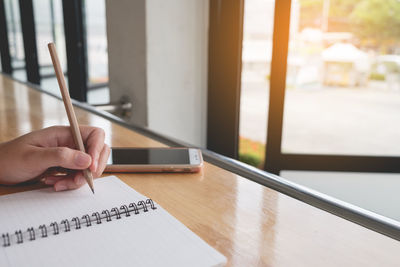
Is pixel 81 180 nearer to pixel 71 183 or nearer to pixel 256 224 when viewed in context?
pixel 71 183

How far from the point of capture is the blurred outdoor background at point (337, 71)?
175 centimetres

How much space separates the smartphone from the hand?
0.08 metres

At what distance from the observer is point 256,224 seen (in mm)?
512

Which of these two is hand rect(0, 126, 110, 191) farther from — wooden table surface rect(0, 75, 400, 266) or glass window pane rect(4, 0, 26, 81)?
glass window pane rect(4, 0, 26, 81)

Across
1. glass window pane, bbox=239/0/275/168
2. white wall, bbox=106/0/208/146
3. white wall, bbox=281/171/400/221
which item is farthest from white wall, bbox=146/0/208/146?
white wall, bbox=281/171/400/221

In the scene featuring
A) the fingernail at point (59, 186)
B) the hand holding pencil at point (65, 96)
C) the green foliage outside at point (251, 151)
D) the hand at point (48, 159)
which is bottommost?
the green foliage outside at point (251, 151)

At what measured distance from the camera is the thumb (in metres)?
0.56

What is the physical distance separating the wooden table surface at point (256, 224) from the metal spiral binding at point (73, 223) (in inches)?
2.0

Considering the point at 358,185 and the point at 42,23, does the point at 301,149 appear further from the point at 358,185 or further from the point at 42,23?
the point at 42,23

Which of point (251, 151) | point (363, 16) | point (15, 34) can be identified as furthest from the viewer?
point (15, 34)

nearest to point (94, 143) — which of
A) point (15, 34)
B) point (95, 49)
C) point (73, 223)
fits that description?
point (73, 223)

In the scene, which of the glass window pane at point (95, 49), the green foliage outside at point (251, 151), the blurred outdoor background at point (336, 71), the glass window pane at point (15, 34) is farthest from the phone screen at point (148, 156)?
the glass window pane at point (15, 34)

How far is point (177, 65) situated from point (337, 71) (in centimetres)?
86

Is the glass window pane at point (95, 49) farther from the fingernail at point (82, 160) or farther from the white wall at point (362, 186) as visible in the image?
the fingernail at point (82, 160)
